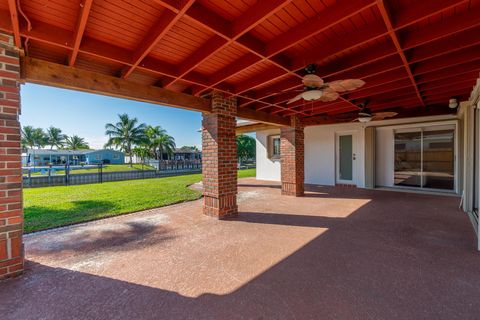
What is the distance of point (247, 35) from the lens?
2701 millimetres

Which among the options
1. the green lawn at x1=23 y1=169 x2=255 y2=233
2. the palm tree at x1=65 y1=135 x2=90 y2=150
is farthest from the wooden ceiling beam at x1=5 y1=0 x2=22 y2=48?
the palm tree at x1=65 y1=135 x2=90 y2=150

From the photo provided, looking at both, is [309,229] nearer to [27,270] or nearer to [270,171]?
[27,270]

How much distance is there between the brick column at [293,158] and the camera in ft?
22.5

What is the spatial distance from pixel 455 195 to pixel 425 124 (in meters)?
2.38

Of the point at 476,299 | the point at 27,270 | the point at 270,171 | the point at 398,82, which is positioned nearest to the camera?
the point at 476,299

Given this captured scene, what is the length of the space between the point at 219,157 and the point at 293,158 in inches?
125

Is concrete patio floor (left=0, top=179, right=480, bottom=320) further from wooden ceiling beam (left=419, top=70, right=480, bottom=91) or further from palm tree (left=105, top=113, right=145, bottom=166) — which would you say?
palm tree (left=105, top=113, right=145, bottom=166)

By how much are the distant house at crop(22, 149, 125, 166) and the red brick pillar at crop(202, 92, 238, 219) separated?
107 feet

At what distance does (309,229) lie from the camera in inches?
152

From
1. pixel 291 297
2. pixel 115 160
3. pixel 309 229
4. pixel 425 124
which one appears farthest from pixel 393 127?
pixel 115 160

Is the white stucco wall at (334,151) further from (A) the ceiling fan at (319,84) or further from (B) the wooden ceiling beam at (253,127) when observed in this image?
A: (A) the ceiling fan at (319,84)

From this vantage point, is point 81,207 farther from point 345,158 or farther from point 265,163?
point 345,158

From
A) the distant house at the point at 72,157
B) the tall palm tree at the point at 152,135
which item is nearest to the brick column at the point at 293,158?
the tall palm tree at the point at 152,135

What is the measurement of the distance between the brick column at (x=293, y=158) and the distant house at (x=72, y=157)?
32.5 metres
